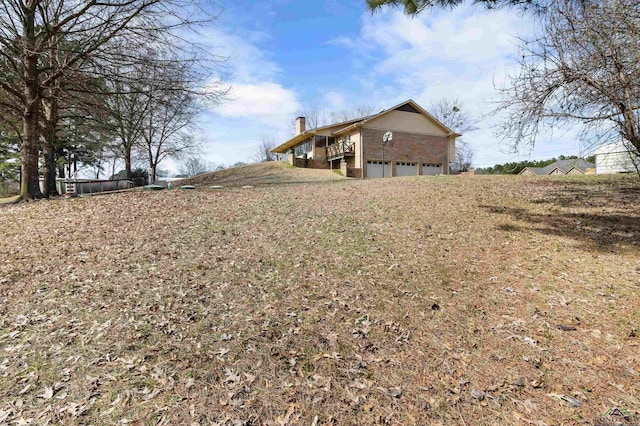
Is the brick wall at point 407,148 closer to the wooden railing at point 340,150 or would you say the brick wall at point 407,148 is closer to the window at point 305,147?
the wooden railing at point 340,150

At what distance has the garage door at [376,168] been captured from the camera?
2227 cm

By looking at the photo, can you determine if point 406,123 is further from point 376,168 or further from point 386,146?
point 376,168

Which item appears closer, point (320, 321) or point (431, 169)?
point (320, 321)

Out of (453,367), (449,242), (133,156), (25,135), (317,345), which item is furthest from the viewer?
(133,156)

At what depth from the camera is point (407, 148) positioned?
23.3 metres

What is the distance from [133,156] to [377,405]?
102 feet

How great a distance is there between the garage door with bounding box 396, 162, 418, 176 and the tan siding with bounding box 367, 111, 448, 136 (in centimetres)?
256

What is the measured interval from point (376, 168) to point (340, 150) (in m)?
3.08

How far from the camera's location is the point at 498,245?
18.5ft

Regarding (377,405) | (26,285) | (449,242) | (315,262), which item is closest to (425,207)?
(449,242)

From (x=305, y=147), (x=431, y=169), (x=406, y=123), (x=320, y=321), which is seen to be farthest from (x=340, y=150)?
(x=320, y=321)

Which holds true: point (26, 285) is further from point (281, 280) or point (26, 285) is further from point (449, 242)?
point (449, 242)

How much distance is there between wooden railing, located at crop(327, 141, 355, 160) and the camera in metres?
22.5

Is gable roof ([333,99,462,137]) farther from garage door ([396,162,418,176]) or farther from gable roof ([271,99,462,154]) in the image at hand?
garage door ([396,162,418,176])
